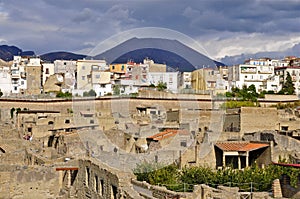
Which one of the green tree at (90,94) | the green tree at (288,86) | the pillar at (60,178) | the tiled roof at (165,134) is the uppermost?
the green tree at (288,86)

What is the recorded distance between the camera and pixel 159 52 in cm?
1677

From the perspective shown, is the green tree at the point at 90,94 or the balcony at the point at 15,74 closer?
the green tree at the point at 90,94

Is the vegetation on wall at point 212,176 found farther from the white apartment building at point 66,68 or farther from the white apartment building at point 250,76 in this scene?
the white apartment building at point 250,76

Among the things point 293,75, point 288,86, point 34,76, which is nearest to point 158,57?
point 288,86

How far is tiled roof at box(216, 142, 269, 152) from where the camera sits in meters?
23.5

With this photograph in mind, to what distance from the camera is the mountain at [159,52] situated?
53.8 ft

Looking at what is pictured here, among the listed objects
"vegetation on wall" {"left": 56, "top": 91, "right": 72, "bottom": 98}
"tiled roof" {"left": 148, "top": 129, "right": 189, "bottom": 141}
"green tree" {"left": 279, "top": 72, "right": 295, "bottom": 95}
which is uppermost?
"green tree" {"left": 279, "top": 72, "right": 295, "bottom": 95}

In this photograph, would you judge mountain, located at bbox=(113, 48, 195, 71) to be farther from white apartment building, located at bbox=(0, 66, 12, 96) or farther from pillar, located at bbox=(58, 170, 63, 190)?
white apartment building, located at bbox=(0, 66, 12, 96)

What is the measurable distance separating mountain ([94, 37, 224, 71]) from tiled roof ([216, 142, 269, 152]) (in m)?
6.85

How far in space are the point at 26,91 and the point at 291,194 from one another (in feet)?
166

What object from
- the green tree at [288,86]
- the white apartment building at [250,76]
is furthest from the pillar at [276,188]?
the white apartment building at [250,76]

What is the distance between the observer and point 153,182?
1812 centimetres

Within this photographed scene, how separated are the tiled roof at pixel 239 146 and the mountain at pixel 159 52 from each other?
22.5 ft

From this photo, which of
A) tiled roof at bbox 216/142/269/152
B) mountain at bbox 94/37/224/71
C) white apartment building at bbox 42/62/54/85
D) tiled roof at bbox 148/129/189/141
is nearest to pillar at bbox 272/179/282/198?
mountain at bbox 94/37/224/71
